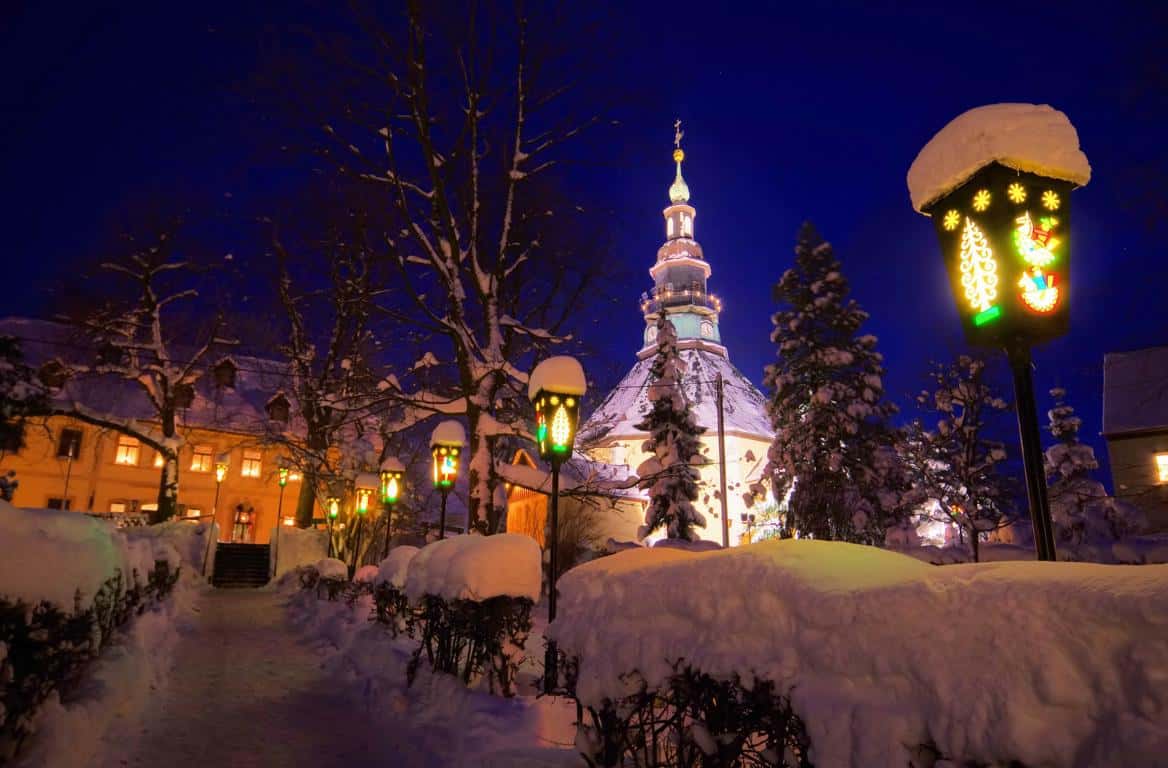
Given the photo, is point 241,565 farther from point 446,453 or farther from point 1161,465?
point 1161,465

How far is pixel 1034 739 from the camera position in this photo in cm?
192

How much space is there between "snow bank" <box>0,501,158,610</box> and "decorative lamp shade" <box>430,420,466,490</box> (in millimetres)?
8204

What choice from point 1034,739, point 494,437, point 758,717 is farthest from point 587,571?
point 494,437

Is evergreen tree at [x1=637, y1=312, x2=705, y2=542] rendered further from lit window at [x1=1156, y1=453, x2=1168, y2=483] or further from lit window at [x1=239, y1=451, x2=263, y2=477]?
lit window at [x1=239, y1=451, x2=263, y2=477]

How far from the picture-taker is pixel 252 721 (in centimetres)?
686

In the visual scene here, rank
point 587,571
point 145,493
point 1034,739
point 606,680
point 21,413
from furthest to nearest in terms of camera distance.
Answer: point 145,493 < point 21,413 < point 587,571 < point 606,680 < point 1034,739

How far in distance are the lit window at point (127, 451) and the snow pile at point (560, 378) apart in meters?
40.7

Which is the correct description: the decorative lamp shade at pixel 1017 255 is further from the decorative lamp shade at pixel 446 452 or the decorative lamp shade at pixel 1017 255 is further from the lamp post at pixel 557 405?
the decorative lamp shade at pixel 446 452

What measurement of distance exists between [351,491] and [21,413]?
10.5 m

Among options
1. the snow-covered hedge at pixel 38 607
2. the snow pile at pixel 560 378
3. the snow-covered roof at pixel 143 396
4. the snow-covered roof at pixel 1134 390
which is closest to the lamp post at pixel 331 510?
the snow-covered roof at pixel 143 396

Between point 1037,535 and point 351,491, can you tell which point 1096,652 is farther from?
point 351,491

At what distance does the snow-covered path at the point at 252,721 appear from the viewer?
18.6 ft

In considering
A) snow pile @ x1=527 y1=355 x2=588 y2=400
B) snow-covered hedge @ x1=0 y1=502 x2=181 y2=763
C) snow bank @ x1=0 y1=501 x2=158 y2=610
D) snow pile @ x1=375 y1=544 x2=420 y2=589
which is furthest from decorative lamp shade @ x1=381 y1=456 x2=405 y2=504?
snow-covered hedge @ x1=0 y1=502 x2=181 y2=763

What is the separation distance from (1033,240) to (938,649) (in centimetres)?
324
